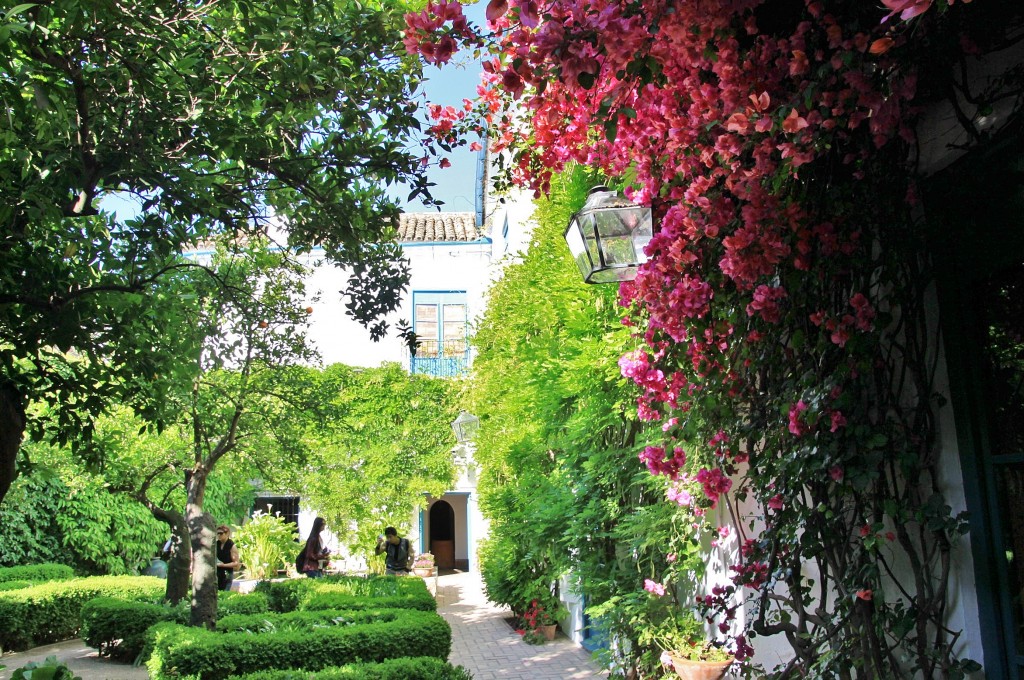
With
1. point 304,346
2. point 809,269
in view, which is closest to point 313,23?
point 809,269

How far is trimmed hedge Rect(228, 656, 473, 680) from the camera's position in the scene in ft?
21.4

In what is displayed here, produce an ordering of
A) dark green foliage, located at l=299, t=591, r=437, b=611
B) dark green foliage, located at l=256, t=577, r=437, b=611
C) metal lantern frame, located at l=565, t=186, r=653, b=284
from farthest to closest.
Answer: dark green foliage, located at l=256, t=577, r=437, b=611 → dark green foliage, located at l=299, t=591, r=437, b=611 → metal lantern frame, located at l=565, t=186, r=653, b=284

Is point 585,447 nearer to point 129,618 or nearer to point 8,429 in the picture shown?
point 8,429

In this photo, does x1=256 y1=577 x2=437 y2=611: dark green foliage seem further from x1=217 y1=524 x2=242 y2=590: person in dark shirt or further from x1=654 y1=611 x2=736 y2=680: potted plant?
x1=654 y1=611 x2=736 y2=680: potted plant

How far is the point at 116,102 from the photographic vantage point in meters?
3.97

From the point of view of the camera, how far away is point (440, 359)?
23.6 m

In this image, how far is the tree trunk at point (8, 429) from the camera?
3.80 m

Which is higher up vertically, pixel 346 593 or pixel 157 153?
pixel 157 153

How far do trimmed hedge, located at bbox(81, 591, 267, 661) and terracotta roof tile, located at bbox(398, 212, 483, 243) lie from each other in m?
13.2

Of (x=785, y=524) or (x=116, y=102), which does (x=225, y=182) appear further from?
(x=785, y=524)

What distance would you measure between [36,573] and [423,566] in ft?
29.7

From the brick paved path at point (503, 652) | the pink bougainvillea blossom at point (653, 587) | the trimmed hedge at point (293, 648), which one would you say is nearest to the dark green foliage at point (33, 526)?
the brick paved path at point (503, 652)

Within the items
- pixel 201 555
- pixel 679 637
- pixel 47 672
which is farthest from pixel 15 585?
pixel 679 637

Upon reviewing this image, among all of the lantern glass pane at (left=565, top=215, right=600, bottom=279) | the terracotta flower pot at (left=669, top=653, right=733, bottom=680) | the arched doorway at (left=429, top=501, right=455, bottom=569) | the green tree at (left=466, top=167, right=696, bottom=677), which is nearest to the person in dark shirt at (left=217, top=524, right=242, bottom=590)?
the green tree at (left=466, top=167, right=696, bottom=677)
